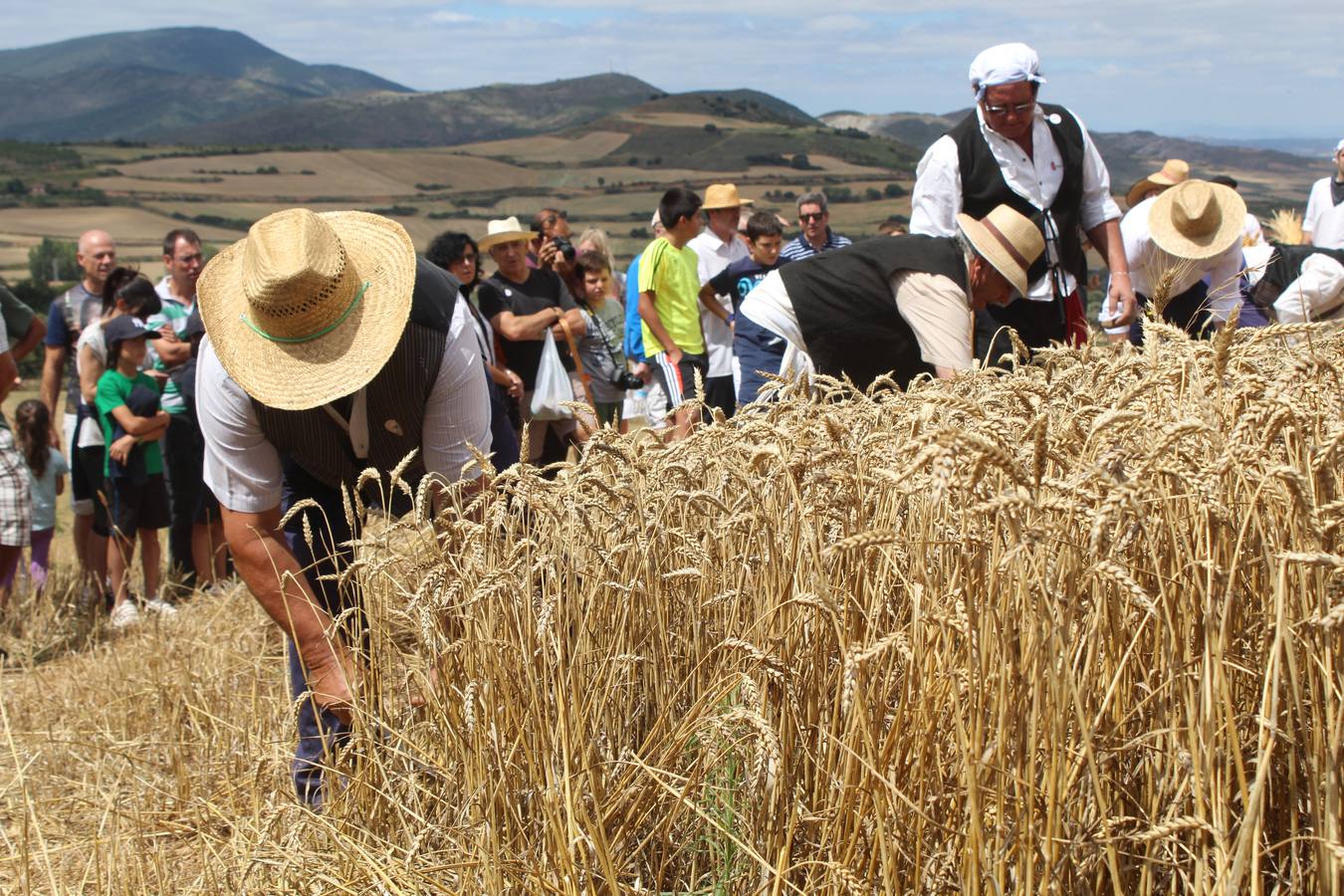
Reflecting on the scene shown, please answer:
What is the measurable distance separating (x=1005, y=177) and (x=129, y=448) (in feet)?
14.1

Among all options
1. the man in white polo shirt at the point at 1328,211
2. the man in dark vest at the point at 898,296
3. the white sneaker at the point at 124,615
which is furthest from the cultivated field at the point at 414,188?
the man in dark vest at the point at 898,296

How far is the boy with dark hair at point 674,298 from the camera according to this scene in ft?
23.6

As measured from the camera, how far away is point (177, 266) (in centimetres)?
683

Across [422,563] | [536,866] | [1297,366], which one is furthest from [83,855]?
[1297,366]

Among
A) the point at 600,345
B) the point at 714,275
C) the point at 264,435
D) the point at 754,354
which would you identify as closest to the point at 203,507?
the point at 600,345

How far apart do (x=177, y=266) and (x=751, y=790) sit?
223 inches

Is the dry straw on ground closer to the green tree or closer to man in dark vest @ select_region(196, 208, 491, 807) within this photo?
man in dark vest @ select_region(196, 208, 491, 807)

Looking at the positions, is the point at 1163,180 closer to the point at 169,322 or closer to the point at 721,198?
the point at 721,198

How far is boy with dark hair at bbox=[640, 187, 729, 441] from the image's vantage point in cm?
719

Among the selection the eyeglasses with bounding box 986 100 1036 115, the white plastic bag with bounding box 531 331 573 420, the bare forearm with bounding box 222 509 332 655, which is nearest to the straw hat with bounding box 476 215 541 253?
the white plastic bag with bounding box 531 331 573 420

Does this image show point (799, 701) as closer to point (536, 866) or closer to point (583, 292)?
point (536, 866)

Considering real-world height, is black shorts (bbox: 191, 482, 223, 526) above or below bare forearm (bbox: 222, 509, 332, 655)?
below

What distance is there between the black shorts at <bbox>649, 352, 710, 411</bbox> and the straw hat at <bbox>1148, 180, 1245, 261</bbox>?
8.52 ft

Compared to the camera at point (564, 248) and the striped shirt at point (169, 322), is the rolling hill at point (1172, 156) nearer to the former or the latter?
the camera at point (564, 248)
